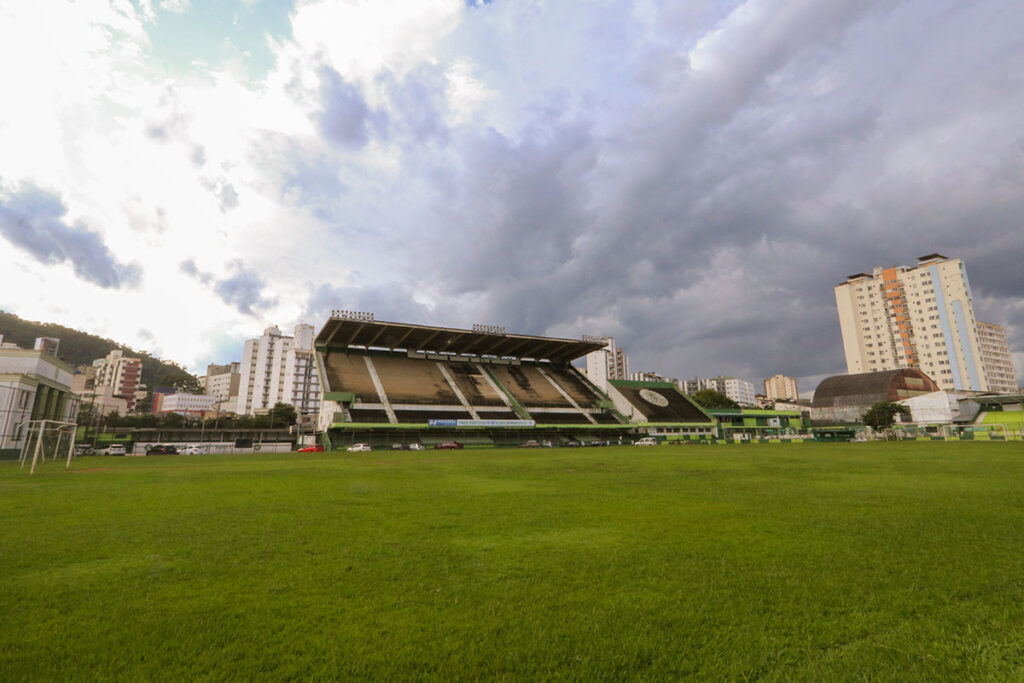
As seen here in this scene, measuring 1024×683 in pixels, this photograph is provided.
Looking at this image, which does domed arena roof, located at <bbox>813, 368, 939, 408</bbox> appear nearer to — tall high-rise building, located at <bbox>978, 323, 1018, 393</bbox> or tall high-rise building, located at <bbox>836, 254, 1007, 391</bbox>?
tall high-rise building, located at <bbox>836, 254, 1007, 391</bbox>

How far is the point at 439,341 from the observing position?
2704 inches

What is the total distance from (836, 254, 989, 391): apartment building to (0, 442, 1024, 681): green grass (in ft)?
445

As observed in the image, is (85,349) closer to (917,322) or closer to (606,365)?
(606,365)

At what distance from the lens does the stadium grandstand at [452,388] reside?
51.0 m

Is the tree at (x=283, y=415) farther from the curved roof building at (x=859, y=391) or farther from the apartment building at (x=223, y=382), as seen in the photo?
the curved roof building at (x=859, y=391)

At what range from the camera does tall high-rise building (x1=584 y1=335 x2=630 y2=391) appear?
517 ft

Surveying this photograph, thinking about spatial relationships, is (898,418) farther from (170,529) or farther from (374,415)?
(170,529)

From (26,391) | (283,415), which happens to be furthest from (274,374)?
(26,391)

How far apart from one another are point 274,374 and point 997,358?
197 meters

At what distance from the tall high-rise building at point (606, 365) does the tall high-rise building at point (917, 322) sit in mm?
63322

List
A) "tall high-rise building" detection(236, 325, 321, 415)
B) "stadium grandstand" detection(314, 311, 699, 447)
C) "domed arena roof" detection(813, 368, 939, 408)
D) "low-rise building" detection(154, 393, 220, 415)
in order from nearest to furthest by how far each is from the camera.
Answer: "stadium grandstand" detection(314, 311, 699, 447) < "domed arena roof" detection(813, 368, 939, 408) < "tall high-rise building" detection(236, 325, 321, 415) < "low-rise building" detection(154, 393, 220, 415)

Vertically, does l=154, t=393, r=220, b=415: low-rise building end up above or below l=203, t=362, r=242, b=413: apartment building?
below

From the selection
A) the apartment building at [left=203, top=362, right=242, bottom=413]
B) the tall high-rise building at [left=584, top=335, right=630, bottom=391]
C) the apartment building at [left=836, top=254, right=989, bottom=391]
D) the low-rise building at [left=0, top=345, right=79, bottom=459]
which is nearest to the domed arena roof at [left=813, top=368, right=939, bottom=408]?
the apartment building at [left=836, top=254, right=989, bottom=391]

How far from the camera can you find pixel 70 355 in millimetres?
167625
